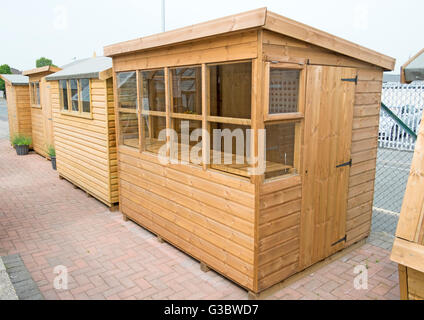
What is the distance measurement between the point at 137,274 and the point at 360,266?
109 inches

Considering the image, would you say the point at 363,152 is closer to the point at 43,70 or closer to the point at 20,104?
the point at 43,70

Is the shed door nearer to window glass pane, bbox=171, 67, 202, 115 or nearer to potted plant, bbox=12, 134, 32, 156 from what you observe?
window glass pane, bbox=171, 67, 202, 115

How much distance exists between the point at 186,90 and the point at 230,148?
3.19ft

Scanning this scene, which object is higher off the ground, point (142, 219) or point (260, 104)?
point (260, 104)

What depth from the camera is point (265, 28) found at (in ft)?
9.79

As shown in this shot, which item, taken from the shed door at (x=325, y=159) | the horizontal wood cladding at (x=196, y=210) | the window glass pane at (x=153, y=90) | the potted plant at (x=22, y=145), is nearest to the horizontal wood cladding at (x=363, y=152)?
the shed door at (x=325, y=159)

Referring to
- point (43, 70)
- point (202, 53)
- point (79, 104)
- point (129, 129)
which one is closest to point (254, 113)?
point (202, 53)

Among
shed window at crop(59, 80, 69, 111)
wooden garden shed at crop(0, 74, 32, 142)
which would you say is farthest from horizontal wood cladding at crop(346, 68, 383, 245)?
wooden garden shed at crop(0, 74, 32, 142)

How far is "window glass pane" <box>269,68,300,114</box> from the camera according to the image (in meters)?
3.34

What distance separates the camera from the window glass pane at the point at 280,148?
369cm

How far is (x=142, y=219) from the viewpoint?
5.48 m
